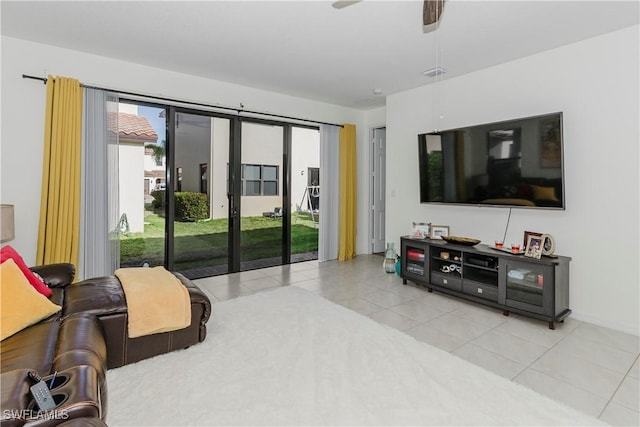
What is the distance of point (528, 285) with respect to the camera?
124 inches

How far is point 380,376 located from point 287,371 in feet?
1.99

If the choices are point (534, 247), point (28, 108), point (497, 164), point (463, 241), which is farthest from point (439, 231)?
point (28, 108)

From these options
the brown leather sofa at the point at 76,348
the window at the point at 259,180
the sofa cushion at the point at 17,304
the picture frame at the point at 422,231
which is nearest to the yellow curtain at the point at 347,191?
the window at the point at 259,180

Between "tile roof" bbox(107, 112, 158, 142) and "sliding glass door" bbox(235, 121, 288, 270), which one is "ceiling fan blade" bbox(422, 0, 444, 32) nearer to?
"sliding glass door" bbox(235, 121, 288, 270)

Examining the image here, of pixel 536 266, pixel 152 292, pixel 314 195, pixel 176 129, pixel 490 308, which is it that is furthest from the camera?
pixel 314 195

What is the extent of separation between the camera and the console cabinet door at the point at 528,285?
→ 9.83 ft

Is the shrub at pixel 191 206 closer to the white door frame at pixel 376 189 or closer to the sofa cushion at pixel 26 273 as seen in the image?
the sofa cushion at pixel 26 273

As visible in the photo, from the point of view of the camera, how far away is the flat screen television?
318 cm

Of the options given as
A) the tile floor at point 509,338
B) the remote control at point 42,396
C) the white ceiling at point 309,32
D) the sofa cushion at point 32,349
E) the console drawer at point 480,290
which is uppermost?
the white ceiling at point 309,32

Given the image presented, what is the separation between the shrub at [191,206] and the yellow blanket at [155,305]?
204 cm

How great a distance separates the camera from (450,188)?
4.09m

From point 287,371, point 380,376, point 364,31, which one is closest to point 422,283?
point 380,376

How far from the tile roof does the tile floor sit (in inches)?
76.6

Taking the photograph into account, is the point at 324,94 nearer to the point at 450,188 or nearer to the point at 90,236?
the point at 450,188
